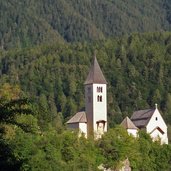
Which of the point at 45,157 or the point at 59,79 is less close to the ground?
the point at 59,79

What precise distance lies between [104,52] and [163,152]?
108 metres

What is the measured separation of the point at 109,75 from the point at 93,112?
93559 mm

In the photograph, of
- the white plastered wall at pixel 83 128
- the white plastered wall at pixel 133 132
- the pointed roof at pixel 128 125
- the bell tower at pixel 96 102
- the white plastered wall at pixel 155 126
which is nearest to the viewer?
the white plastered wall at pixel 83 128

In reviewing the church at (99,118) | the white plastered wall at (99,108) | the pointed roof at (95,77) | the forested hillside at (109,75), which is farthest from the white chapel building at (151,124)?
the forested hillside at (109,75)

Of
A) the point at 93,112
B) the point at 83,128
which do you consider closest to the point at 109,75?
the point at 93,112

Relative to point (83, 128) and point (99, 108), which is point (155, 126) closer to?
point (99, 108)

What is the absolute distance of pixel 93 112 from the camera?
286 ft

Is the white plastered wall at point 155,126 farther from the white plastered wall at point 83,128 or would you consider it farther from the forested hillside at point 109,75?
the forested hillside at point 109,75

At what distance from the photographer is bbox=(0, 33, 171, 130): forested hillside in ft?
548

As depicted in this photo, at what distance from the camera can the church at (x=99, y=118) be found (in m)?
85.2

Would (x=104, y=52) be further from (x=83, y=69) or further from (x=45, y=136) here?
(x=45, y=136)

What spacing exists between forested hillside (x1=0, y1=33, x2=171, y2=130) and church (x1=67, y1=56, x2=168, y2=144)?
196 ft

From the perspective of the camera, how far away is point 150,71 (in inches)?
7215

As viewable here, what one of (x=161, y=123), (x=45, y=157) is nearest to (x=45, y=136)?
(x=45, y=157)
